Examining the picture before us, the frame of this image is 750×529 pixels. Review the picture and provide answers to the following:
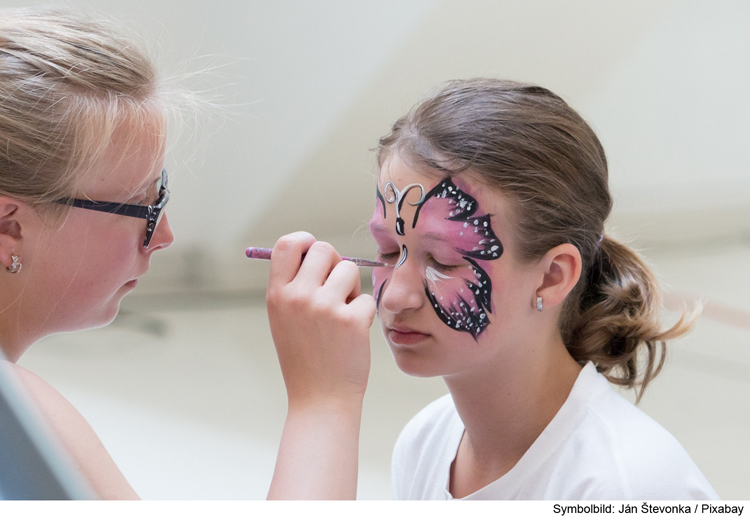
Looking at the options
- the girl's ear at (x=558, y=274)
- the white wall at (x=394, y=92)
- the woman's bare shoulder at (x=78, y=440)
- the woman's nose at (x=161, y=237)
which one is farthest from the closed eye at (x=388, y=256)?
the white wall at (x=394, y=92)

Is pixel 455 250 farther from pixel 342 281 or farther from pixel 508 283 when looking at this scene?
pixel 342 281

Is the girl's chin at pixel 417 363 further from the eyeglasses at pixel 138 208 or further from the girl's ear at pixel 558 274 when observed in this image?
the eyeglasses at pixel 138 208

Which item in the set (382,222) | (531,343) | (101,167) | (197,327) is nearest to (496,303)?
(531,343)

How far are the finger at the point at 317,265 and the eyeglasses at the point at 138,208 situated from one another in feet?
0.89

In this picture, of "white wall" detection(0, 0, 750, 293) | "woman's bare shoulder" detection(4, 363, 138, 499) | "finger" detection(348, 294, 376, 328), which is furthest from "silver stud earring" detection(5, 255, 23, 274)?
"white wall" detection(0, 0, 750, 293)

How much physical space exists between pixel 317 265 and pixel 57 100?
0.40m

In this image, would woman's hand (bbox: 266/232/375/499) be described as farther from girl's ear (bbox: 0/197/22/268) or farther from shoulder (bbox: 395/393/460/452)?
shoulder (bbox: 395/393/460/452)

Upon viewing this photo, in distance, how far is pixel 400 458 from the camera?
1.17 meters

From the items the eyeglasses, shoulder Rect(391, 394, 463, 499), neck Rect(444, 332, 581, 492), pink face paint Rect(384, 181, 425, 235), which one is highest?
pink face paint Rect(384, 181, 425, 235)

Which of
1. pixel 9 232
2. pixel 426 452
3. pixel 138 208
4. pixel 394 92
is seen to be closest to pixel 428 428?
pixel 426 452

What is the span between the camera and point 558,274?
98cm

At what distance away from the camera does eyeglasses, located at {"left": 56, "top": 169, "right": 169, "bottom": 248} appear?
0.84m

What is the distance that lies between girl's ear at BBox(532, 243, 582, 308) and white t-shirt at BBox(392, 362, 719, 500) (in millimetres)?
124

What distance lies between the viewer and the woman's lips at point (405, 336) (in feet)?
3.27
